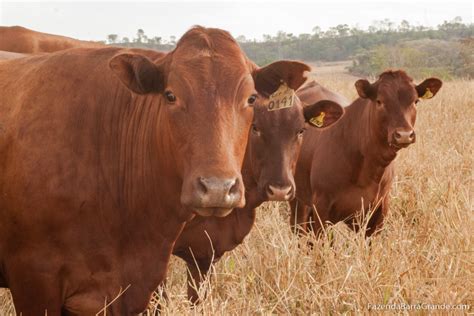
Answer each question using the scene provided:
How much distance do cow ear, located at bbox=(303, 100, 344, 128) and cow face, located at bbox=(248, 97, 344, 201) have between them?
0.65 feet

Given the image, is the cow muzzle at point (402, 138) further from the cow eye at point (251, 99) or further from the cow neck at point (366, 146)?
the cow eye at point (251, 99)

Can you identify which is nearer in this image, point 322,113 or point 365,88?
point 322,113

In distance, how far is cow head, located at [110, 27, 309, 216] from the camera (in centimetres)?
296

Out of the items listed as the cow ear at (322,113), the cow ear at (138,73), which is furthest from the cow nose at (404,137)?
the cow ear at (138,73)

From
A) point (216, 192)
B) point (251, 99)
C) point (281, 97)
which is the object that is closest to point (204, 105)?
point (251, 99)

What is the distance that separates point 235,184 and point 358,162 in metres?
3.88

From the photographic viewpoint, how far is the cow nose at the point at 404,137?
600 centimetres

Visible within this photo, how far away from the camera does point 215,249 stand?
4.94 m

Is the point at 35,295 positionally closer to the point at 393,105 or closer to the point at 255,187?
the point at 255,187

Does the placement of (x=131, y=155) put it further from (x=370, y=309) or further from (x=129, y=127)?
(x=370, y=309)

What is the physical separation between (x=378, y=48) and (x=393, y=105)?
38849 mm

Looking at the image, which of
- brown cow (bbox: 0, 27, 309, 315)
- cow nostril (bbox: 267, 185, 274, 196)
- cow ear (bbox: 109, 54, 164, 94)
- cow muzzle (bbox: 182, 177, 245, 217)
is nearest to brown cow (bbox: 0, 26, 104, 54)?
cow nostril (bbox: 267, 185, 274, 196)

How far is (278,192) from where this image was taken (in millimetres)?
4906

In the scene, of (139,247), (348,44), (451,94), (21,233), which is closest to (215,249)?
(139,247)
